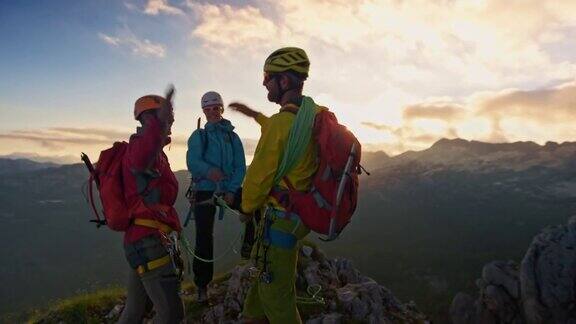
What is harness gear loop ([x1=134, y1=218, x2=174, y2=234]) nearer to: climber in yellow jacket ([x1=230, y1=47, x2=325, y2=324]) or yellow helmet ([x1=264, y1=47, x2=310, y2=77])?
climber in yellow jacket ([x1=230, y1=47, x2=325, y2=324])

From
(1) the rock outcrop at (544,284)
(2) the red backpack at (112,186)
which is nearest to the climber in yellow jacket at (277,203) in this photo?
(2) the red backpack at (112,186)

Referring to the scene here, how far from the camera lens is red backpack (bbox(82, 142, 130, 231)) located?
622 cm

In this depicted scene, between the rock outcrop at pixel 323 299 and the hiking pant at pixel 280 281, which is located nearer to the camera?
the hiking pant at pixel 280 281

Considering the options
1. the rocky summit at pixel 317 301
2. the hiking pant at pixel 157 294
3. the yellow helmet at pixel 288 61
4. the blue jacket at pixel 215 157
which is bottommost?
the rocky summit at pixel 317 301

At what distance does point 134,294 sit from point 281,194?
2.78m

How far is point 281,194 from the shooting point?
5660mm

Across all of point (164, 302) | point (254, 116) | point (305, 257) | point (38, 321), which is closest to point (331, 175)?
point (254, 116)

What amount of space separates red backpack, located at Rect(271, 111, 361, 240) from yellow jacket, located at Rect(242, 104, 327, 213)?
0.41 feet

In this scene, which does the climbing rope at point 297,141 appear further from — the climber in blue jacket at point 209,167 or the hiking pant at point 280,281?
the climber in blue jacket at point 209,167

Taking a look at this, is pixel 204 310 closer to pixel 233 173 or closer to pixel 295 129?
pixel 233 173

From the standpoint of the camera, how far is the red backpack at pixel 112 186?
6223mm

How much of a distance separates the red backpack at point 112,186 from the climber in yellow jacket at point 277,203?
6.05 ft

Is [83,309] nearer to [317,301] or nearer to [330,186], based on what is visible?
[317,301]

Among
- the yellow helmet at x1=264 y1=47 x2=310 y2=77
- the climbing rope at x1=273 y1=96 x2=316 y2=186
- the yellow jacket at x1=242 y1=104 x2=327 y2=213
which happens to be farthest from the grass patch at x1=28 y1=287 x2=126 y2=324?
the yellow helmet at x1=264 y1=47 x2=310 y2=77
